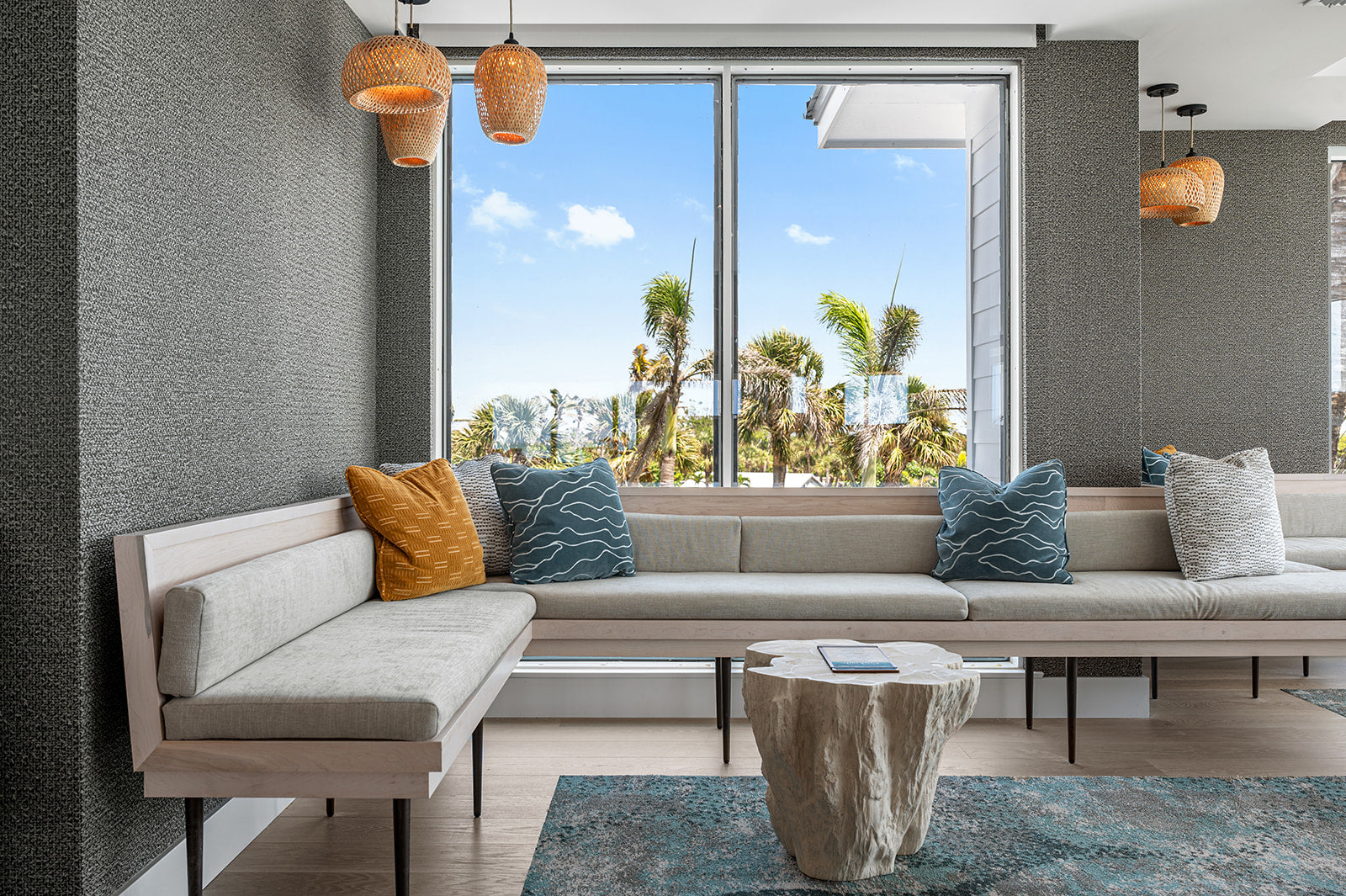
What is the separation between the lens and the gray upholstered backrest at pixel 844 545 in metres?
3.44

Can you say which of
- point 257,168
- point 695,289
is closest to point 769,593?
point 695,289

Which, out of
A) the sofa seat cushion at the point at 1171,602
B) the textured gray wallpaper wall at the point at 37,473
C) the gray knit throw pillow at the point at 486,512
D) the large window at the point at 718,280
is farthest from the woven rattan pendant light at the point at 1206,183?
the textured gray wallpaper wall at the point at 37,473

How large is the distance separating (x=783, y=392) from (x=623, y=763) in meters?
1.70

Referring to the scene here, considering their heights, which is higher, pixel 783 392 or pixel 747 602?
pixel 783 392

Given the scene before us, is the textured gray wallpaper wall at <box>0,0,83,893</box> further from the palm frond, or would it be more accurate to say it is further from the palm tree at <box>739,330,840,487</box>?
the palm frond

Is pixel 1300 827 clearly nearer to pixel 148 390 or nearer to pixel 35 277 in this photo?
pixel 148 390

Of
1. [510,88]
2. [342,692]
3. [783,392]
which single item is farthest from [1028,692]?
[510,88]

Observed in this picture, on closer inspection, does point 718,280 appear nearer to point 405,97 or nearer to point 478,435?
point 478,435

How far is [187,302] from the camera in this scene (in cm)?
219

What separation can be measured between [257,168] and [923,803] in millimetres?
2620

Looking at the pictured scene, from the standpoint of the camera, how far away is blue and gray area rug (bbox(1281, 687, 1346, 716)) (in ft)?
11.4

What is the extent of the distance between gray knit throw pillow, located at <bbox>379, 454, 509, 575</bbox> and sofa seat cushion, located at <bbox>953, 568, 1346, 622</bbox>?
1688 millimetres

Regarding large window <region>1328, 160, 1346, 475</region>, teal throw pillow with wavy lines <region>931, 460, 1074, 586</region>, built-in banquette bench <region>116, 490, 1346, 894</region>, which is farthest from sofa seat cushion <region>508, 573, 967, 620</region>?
large window <region>1328, 160, 1346, 475</region>

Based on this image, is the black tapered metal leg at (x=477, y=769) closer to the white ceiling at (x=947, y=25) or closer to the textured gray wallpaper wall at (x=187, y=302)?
the textured gray wallpaper wall at (x=187, y=302)
